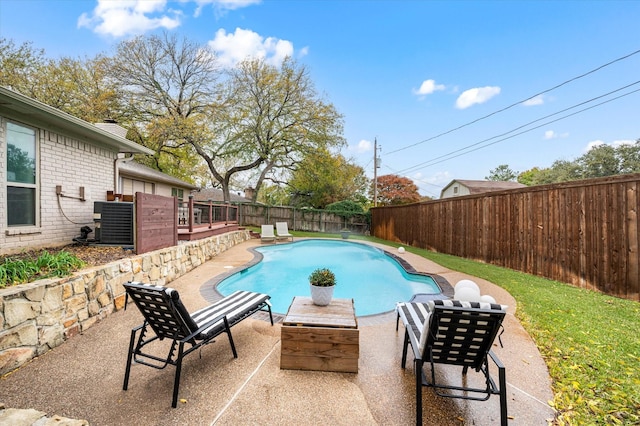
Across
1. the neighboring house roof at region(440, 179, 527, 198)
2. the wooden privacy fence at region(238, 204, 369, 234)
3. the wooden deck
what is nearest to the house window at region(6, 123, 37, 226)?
the wooden deck

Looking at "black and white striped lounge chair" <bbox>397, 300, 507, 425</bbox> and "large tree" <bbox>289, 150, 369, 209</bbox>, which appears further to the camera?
"large tree" <bbox>289, 150, 369, 209</bbox>

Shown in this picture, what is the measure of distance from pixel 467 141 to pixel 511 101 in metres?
6.39

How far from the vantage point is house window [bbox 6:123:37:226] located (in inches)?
184

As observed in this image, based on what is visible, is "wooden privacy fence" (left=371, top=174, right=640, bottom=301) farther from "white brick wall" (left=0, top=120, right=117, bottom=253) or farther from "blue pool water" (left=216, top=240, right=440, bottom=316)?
"white brick wall" (left=0, top=120, right=117, bottom=253)

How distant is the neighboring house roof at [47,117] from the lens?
4.14 m

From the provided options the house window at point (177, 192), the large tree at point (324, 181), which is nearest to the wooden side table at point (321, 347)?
the house window at point (177, 192)

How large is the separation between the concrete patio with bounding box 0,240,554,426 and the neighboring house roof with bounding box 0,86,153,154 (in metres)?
3.69

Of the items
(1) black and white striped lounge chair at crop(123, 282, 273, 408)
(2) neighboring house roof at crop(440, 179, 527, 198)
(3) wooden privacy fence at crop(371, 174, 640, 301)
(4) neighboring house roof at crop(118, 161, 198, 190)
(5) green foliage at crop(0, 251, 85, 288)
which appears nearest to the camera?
(1) black and white striped lounge chair at crop(123, 282, 273, 408)

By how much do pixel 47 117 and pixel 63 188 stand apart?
149 cm

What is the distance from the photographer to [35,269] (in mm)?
3381

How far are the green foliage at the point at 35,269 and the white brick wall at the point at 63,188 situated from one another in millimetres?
1767

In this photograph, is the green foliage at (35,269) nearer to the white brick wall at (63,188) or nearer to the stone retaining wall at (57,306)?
the stone retaining wall at (57,306)

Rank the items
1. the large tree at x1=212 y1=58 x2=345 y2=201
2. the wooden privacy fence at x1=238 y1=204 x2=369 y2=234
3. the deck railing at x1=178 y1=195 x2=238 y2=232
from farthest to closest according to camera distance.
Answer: the wooden privacy fence at x1=238 y1=204 x2=369 y2=234 → the large tree at x1=212 y1=58 x2=345 y2=201 → the deck railing at x1=178 y1=195 x2=238 y2=232

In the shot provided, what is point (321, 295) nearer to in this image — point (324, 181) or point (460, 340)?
point (460, 340)
